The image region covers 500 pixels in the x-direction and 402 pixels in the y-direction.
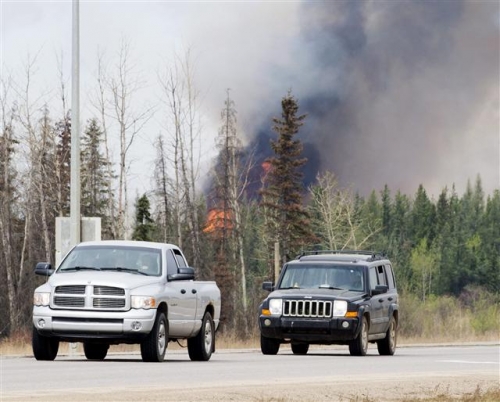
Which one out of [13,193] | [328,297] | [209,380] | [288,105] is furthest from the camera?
[288,105]

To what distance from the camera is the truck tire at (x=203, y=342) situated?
78.4ft

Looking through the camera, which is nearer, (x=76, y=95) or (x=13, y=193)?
(x=76, y=95)

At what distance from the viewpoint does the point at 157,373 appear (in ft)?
60.8

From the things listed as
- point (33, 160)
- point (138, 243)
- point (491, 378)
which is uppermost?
point (33, 160)

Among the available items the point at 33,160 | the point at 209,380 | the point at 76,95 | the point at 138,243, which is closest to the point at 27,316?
the point at 33,160

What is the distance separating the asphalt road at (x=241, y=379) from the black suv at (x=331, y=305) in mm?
1765

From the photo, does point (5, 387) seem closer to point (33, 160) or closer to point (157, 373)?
point (157, 373)

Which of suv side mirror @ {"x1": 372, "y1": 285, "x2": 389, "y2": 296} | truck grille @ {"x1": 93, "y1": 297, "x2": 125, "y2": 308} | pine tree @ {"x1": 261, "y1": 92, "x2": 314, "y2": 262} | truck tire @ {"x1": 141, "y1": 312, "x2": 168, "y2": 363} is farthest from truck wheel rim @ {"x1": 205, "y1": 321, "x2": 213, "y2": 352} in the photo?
pine tree @ {"x1": 261, "y1": 92, "x2": 314, "y2": 262}

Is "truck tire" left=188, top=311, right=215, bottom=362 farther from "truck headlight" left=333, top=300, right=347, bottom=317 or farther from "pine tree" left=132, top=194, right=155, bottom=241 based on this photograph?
"pine tree" left=132, top=194, right=155, bottom=241

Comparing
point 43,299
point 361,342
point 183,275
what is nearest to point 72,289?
point 43,299

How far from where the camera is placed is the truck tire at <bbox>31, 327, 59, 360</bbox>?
2217 centimetres

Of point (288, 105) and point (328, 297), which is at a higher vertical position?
point (288, 105)

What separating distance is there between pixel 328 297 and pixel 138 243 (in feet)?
17.3

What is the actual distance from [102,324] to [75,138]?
9.47 meters
